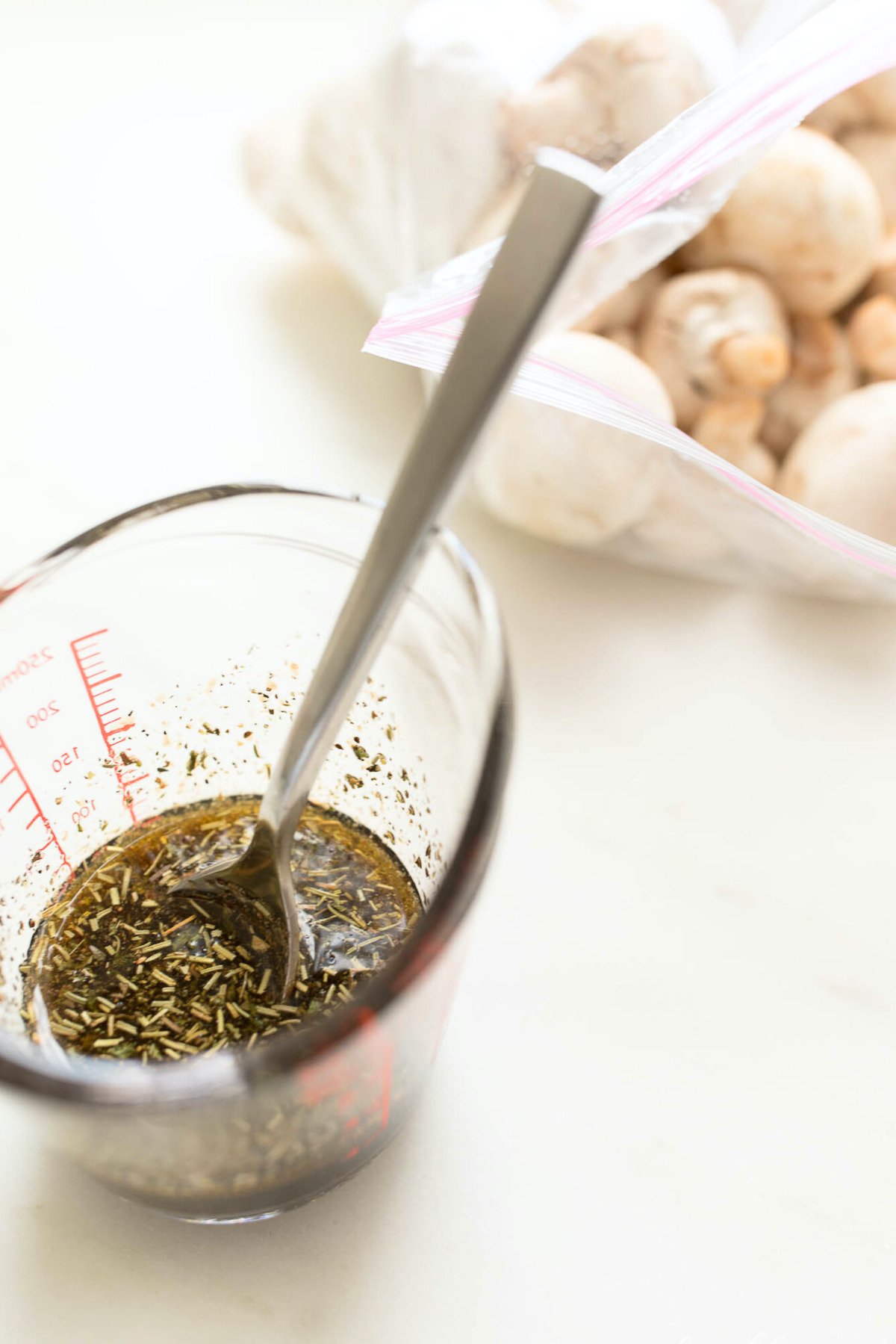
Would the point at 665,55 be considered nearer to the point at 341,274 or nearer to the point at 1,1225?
the point at 341,274

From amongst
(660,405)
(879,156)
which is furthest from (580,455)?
(879,156)

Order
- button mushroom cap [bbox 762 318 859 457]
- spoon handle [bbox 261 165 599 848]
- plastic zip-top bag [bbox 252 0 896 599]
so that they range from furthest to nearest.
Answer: button mushroom cap [bbox 762 318 859 457], plastic zip-top bag [bbox 252 0 896 599], spoon handle [bbox 261 165 599 848]

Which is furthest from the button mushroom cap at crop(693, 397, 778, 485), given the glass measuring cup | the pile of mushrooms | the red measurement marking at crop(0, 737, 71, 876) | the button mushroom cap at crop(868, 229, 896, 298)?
the red measurement marking at crop(0, 737, 71, 876)

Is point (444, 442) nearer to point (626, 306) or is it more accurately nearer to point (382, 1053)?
point (382, 1053)

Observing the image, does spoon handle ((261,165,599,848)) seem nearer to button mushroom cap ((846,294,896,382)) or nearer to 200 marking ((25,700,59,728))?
200 marking ((25,700,59,728))

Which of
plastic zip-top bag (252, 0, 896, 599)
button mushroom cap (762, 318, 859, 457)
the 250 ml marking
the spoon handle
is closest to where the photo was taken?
the spoon handle

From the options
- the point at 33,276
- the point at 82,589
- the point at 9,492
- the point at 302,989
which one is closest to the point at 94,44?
the point at 33,276

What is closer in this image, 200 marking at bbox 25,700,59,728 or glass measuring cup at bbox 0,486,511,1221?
glass measuring cup at bbox 0,486,511,1221
